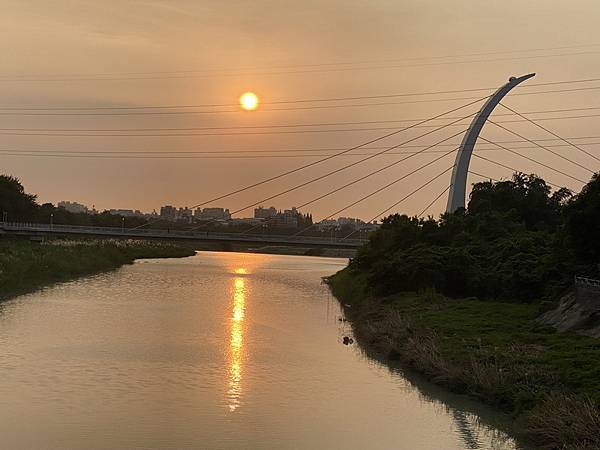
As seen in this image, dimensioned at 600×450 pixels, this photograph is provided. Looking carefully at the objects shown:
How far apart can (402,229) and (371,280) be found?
20.6 feet

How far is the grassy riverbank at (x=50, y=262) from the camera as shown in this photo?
42.3m

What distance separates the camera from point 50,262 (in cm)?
5116

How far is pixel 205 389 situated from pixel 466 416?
6.38 m

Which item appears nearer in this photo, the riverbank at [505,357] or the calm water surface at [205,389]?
the riverbank at [505,357]

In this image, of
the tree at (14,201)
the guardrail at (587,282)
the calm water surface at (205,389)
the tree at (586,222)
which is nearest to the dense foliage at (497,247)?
the tree at (586,222)

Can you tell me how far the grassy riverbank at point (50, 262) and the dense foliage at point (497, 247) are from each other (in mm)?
19428

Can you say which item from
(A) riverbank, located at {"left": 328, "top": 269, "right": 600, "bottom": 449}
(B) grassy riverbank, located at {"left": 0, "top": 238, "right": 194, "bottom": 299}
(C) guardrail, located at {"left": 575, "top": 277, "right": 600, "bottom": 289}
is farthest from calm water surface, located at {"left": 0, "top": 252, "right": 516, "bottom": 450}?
(B) grassy riverbank, located at {"left": 0, "top": 238, "right": 194, "bottom": 299}

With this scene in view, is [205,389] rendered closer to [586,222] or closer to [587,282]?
[587,282]

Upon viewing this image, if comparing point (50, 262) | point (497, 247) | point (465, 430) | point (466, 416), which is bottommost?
point (465, 430)

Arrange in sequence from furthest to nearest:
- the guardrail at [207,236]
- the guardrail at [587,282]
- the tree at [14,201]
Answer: the tree at [14,201] < the guardrail at [207,236] < the guardrail at [587,282]

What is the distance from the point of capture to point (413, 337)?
2375cm

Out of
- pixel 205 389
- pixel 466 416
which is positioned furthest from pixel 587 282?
pixel 205 389

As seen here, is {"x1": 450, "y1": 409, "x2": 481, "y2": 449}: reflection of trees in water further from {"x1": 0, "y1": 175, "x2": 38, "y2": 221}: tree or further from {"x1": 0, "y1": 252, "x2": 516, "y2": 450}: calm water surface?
{"x1": 0, "y1": 175, "x2": 38, "y2": 221}: tree

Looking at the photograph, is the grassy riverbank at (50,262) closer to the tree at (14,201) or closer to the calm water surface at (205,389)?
the calm water surface at (205,389)
